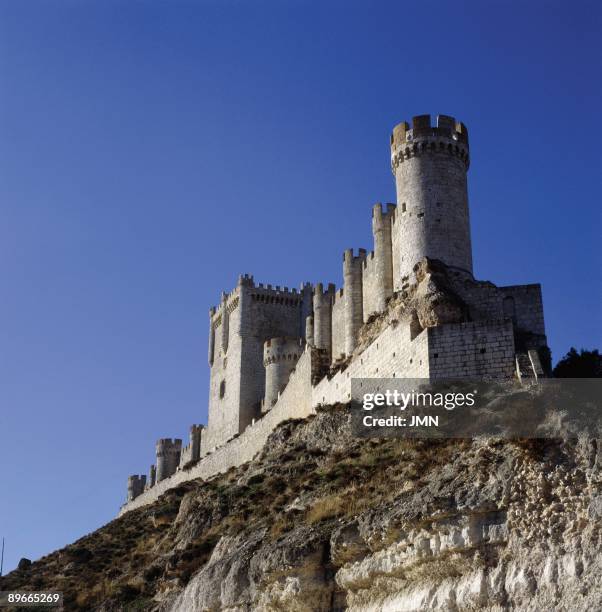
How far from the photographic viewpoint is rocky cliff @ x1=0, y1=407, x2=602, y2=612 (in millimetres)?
19375

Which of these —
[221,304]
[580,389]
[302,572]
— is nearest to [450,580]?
[302,572]

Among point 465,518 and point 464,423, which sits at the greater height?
point 464,423

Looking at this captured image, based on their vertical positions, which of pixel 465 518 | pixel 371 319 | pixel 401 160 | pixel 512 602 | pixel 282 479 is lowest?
pixel 512 602

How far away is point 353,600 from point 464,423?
8.42 meters

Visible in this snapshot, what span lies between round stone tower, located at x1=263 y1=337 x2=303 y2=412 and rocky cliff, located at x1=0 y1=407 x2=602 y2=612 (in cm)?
2533

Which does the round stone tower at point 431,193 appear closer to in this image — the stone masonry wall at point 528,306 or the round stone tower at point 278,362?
the stone masonry wall at point 528,306

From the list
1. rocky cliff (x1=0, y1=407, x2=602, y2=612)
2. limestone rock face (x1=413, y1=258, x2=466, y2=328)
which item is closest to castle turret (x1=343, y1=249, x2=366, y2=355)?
limestone rock face (x1=413, y1=258, x2=466, y2=328)

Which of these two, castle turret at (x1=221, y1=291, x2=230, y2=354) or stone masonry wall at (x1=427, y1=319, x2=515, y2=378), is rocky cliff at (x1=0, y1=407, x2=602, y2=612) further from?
castle turret at (x1=221, y1=291, x2=230, y2=354)

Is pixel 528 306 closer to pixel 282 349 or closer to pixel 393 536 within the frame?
pixel 393 536

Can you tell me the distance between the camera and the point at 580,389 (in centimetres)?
2631

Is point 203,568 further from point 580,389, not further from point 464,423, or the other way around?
point 580,389

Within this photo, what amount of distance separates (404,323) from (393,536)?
17.3 meters

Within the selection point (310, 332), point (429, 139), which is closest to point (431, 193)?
point (429, 139)

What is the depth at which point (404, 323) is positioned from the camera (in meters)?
39.4
